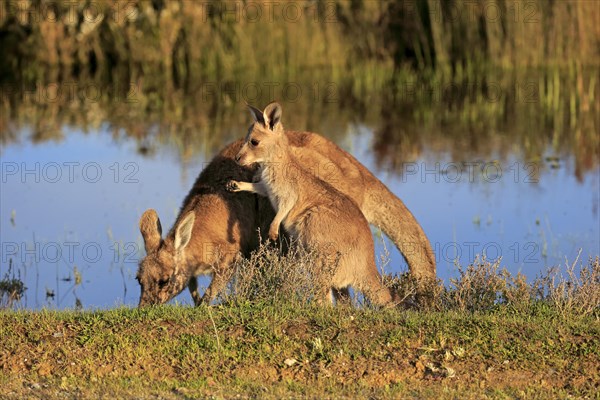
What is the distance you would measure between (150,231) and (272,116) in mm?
1503

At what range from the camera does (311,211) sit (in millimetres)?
10055

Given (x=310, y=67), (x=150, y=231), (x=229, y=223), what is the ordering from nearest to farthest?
1. (x=150, y=231)
2. (x=229, y=223)
3. (x=310, y=67)

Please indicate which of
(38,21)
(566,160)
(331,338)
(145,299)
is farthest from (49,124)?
(331,338)

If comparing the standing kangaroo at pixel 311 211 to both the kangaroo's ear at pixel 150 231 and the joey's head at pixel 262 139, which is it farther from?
the kangaroo's ear at pixel 150 231

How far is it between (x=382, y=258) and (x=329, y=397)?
2.56m

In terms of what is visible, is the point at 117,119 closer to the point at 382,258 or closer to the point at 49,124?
the point at 49,124

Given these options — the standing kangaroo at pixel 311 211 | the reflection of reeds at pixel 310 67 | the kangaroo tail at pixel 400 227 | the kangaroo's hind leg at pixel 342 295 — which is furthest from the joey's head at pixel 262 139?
the reflection of reeds at pixel 310 67

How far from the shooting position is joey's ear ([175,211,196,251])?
9991 millimetres

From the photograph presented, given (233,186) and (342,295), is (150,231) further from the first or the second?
(342,295)

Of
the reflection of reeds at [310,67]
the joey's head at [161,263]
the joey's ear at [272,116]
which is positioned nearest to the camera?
the joey's head at [161,263]

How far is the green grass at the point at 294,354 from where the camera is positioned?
26.3 ft

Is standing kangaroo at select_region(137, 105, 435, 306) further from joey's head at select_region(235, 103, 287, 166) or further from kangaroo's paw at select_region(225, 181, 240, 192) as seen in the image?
joey's head at select_region(235, 103, 287, 166)

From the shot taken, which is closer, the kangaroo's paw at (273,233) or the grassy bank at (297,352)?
the grassy bank at (297,352)

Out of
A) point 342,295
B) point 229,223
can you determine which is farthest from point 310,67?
point 342,295
